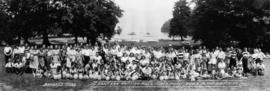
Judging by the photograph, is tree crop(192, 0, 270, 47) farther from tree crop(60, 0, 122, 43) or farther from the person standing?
the person standing

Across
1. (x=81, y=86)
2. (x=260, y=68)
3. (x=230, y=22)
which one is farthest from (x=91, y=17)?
(x=260, y=68)

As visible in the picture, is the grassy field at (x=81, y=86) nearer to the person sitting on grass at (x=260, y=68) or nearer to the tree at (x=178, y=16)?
the person sitting on grass at (x=260, y=68)

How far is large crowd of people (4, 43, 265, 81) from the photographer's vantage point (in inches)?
805

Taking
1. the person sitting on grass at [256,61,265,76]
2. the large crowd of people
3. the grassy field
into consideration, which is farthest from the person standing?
the grassy field

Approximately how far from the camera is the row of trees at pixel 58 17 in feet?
142

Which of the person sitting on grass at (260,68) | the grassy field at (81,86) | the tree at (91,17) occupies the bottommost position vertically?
the grassy field at (81,86)

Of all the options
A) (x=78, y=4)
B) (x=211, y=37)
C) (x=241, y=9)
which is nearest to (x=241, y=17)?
(x=241, y=9)

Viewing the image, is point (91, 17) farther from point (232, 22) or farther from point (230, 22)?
point (232, 22)

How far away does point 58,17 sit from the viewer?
143 feet

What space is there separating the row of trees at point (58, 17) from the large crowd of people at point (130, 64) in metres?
20.8

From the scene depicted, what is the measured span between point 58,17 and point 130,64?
25.0 m

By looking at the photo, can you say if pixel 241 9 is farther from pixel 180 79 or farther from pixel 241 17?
pixel 180 79

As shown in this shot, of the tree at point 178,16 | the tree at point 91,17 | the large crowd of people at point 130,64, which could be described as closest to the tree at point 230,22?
the tree at point 91,17

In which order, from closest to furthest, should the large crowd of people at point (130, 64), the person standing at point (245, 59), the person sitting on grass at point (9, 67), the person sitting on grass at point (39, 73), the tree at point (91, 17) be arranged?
the large crowd of people at point (130, 64) → the person sitting on grass at point (39, 73) → the person standing at point (245, 59) → the person sitting on grass at point (9, 67) → the tree at point (91, 17)
